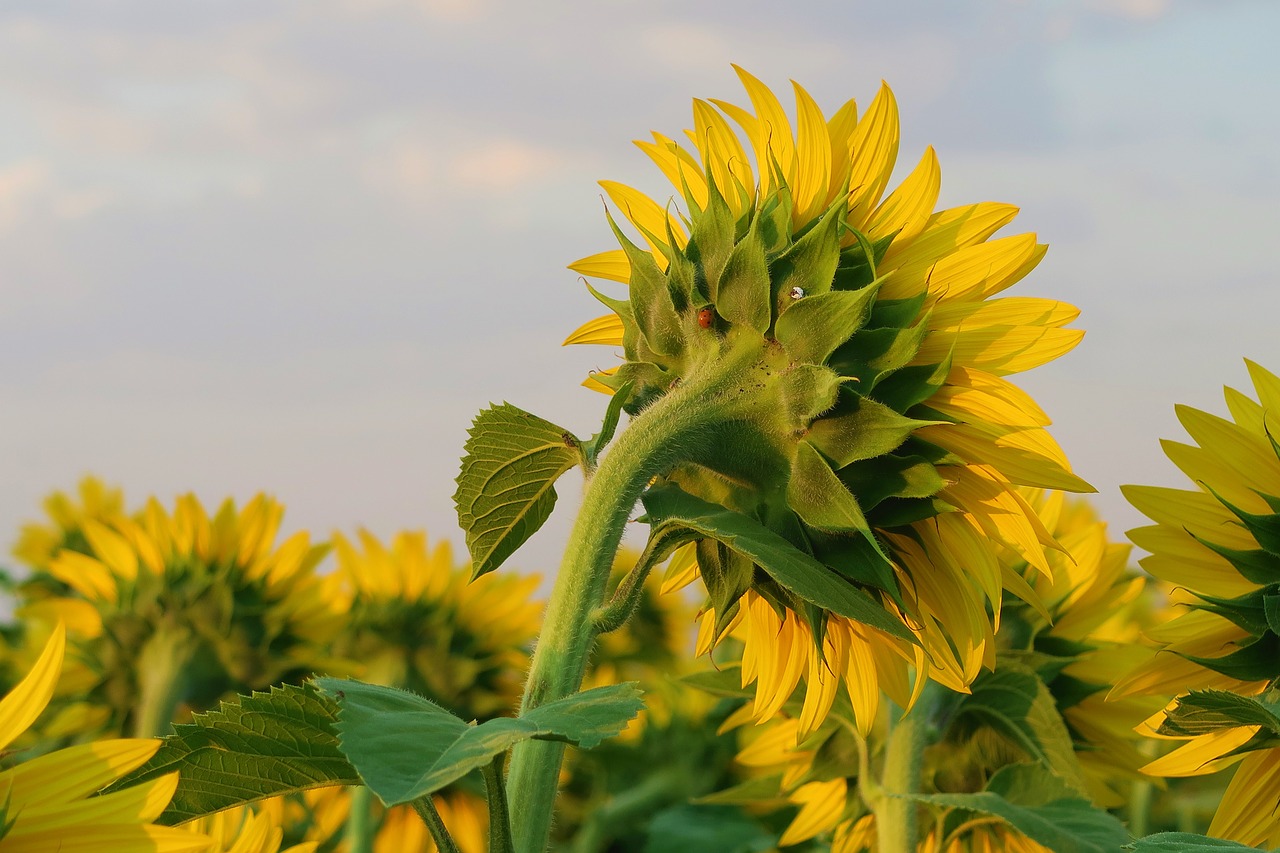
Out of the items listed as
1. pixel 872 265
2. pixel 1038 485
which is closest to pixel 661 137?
pixel 872 265

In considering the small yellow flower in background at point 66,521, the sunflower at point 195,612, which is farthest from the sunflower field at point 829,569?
the small yellow flower in background at point 66,521

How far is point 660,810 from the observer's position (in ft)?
15.3

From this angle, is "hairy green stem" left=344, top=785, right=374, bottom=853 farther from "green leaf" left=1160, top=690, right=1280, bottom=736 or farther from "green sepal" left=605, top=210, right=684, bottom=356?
"green leaf" left=1160, top=690, right=1280, bottom=736

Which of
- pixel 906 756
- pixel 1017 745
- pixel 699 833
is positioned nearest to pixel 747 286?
pixel 906 756

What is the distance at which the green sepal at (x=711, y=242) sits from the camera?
1.70 metres

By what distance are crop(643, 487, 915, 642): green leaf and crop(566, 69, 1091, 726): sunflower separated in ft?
0.17

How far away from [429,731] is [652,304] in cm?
73

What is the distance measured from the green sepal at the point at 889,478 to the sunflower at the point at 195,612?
2542 millimetres

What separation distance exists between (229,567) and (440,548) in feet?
2.31

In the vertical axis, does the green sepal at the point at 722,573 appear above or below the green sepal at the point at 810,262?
below

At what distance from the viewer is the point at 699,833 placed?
4.06 m

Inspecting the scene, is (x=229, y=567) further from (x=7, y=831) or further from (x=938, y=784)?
(x=7, y=831)

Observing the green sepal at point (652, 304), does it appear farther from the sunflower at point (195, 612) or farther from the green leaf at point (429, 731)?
the sunflower at point (195, 612)

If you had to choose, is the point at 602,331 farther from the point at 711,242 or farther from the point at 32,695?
the point at 32,695
